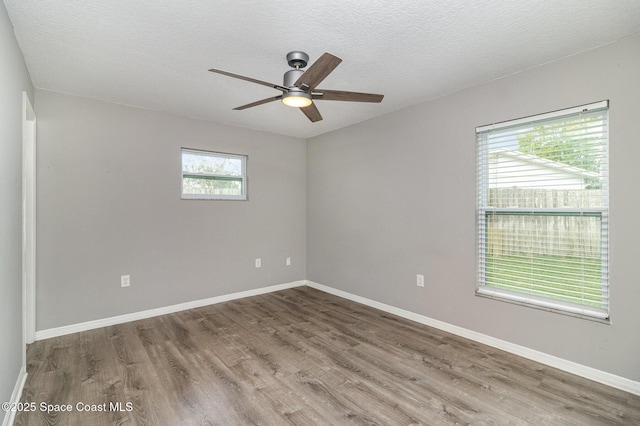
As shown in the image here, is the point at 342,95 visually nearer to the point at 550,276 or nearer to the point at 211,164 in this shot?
the point at 550,276

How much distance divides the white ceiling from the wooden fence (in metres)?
1.10

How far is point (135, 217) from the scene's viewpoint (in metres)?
3.54

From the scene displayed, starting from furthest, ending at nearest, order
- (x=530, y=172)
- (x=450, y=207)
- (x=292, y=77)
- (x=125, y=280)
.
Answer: (x=125, y=280)
(x=450, y=207)
(x=530, y=172)
(x=292, y=77)

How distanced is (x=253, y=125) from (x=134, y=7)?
252 cm

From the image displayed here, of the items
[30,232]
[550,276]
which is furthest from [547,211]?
[30,232]

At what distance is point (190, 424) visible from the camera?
1.82 meters

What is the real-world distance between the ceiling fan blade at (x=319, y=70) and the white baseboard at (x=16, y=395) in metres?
2.64

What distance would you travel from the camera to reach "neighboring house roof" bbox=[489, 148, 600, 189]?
7.91 ft

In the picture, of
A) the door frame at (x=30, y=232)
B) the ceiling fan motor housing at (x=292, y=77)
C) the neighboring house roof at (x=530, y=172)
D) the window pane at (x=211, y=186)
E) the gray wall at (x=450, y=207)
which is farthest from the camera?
the window pane at (x=211, y=186)

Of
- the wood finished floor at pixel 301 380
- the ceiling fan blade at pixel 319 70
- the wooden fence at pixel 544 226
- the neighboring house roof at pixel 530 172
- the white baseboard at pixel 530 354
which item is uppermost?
the ceiling fan blade at pixel 319 70

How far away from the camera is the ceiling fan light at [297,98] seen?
84.9 inches

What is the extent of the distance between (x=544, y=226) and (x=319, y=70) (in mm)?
2291

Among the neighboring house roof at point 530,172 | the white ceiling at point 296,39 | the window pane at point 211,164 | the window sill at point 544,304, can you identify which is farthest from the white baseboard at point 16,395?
the neighboring house roof at point 530,172

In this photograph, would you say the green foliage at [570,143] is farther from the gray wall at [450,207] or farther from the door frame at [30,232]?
the door frame at [30,232]
